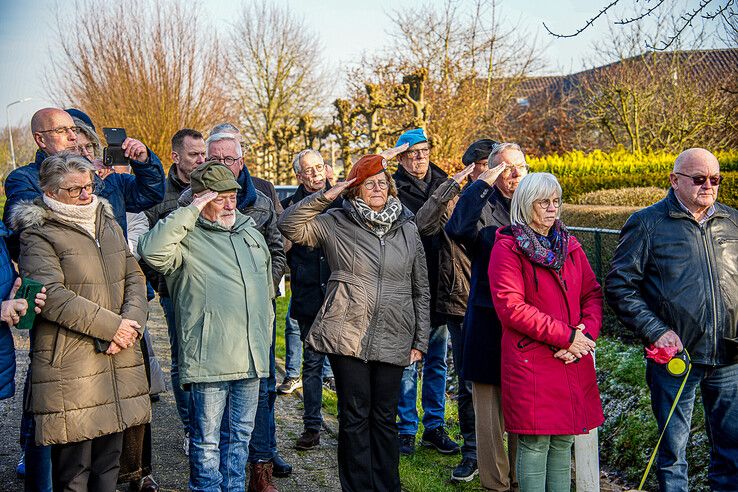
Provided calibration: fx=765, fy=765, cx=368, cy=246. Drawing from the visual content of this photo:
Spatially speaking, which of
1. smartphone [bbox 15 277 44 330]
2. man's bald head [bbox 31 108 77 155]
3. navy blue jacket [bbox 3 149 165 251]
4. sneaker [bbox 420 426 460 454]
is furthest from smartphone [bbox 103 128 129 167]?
sneaker [bbox 420 426 460 454]

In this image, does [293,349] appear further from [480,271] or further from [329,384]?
[480,271]

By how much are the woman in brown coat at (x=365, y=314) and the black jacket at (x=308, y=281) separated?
1048mm

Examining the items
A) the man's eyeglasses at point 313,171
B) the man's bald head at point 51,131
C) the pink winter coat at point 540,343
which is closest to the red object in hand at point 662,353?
the pink winter coat at point 540,343

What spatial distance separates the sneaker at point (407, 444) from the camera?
5.85 meters

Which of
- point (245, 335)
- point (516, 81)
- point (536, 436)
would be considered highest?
point (516, 81)

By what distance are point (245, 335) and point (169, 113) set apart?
20.1m

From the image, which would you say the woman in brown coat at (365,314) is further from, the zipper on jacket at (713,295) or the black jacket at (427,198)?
the zipper on jacket at (713,295)

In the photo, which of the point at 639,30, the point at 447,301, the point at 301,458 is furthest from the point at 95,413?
the point at 639,30

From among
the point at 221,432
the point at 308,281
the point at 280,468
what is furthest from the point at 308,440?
the point at 221,432

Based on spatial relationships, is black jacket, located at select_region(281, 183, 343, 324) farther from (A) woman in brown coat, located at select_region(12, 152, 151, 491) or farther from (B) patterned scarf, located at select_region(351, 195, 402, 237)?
(A) woman in brown coat, located at select_region(12, 152, 151, 491)

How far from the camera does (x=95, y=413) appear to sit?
13.2 feet

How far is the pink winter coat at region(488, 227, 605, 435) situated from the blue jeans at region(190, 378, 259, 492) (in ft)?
5.03

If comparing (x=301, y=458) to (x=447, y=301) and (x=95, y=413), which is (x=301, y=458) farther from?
(x=95, y=413)

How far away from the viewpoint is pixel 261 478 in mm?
5031
